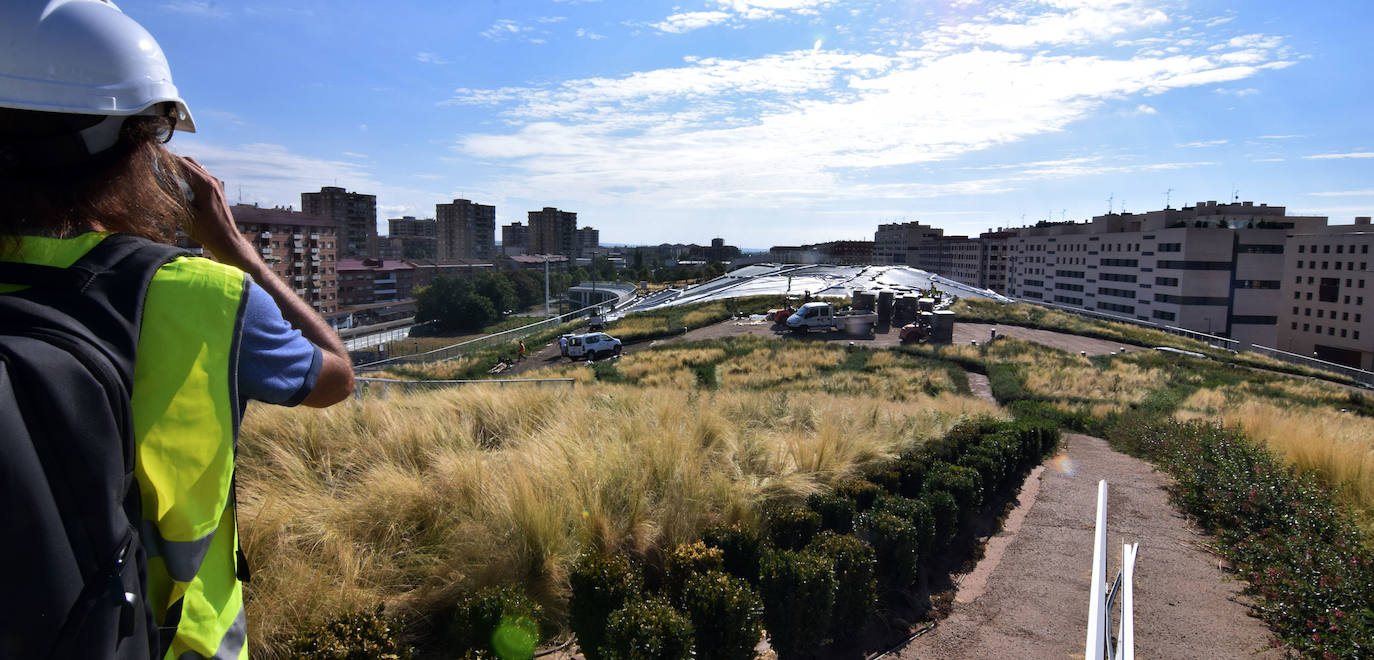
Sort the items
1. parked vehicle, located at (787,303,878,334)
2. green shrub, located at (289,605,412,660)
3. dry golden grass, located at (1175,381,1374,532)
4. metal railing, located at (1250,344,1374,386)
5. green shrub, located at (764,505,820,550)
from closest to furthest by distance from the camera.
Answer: green shrub, located at (289,605,412,660) < green shrub, located at (764,505,820,550) < dry golden grass, located at (1175,381,1374,532) < metal railing, located at (1250,344,1374,386) < parked vehicle, located at (787,303,878,334)

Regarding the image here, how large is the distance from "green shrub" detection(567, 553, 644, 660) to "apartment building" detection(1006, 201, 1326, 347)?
86.8 metres

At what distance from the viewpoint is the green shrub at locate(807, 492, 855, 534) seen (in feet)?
16.3

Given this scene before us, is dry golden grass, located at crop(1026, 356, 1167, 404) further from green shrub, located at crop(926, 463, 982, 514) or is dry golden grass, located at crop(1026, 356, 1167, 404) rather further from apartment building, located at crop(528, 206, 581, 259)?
apartment building, located at crop(528, 206, 581, 259)

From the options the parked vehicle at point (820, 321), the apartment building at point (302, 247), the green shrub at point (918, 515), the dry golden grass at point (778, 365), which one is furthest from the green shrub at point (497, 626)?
the apartment building at point (302, 247)

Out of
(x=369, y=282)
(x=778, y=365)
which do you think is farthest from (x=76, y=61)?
(x=369, y=282)

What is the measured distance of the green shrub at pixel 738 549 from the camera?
4.12 m

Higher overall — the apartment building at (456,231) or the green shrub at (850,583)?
the apartment building at (456,231)

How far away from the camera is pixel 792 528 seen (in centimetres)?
458

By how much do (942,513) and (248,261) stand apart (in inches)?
200

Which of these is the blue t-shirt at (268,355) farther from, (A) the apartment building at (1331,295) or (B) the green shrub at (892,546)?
(A) the apartment building at (1331,295)

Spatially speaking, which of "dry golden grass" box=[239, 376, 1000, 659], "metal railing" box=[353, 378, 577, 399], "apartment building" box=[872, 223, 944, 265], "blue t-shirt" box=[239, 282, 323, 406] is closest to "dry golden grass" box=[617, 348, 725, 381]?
"metal railing" box=[353, 378, 577, 399]

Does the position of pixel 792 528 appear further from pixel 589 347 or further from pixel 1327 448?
pixel 589 347

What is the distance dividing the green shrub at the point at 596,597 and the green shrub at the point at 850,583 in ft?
4.44

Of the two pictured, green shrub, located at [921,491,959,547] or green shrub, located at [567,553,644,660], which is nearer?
green shrub, located at [567,553,644,660]
